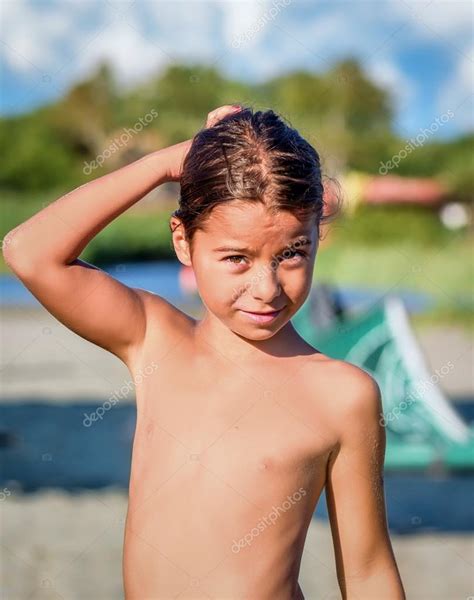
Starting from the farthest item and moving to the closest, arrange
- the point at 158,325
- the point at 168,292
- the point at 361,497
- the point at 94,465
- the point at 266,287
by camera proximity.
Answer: the point at 168,292
the point at 94,465
the point at 158,325
the point at 361,497
the point at 266,287

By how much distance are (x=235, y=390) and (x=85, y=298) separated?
1.09 feet

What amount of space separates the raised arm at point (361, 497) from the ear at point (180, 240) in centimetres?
39

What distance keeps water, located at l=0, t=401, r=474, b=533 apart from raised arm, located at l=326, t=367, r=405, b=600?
4.46 m

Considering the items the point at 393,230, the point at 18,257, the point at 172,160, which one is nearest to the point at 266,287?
the point at 172,160

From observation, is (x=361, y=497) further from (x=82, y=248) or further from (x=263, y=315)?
(x=82, y=248)

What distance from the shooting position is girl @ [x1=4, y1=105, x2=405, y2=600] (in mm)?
1741

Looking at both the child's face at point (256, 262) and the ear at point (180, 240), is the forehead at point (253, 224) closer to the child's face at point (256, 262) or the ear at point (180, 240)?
the child's face at point (256, 262)

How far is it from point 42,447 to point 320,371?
680 centimetres

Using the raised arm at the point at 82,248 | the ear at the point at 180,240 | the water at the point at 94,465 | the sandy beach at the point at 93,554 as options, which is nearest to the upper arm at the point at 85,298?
the raised arm at the point at 82,248

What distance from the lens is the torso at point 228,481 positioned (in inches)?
68.7

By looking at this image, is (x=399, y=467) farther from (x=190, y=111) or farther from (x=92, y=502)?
(x=190, y=111)

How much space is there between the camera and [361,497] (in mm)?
1797

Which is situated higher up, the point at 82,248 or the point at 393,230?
the point at 393,230

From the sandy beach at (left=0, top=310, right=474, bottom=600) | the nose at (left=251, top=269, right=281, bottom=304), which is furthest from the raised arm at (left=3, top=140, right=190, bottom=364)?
the sandy beach at (left=0, top=310, right=474, bottom=600)
